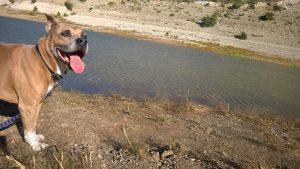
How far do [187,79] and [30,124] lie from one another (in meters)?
14.0

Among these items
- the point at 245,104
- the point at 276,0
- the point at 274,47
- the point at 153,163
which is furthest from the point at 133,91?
the point at 276,0

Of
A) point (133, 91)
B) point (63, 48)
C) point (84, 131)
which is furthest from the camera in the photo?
point (133, 91)

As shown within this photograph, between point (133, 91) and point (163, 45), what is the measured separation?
21.2m

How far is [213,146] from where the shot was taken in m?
8.92

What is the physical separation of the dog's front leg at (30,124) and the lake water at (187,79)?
7.20 meters

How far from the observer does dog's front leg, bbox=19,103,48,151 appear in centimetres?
697

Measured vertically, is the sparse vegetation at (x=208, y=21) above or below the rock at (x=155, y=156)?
below

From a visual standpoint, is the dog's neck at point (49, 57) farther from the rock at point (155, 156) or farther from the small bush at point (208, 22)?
the small bush at point (208, 22)

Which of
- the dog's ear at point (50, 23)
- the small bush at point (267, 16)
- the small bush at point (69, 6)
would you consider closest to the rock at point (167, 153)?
the dog's ear at point (50, 23)

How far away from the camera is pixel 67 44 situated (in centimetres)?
642

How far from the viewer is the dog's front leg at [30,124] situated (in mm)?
6969

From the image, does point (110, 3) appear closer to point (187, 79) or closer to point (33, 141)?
point (187, 79)

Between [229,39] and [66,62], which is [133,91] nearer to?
[66,62]

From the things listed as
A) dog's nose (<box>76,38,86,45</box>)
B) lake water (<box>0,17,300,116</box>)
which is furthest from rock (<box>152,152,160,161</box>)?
lake water (<box>0,17,300,116</box>)
